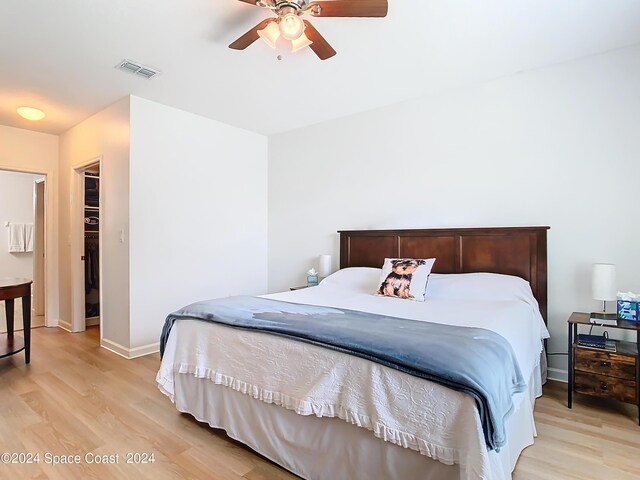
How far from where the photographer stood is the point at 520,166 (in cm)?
304

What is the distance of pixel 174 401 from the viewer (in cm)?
229

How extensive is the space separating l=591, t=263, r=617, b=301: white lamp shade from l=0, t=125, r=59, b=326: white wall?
19.3 feet

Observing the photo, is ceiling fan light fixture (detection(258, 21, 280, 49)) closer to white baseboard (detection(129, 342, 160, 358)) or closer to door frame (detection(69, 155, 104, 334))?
white baseboard (detection(129, 342, 160, 358))

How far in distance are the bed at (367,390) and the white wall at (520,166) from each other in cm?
27

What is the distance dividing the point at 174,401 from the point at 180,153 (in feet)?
8.63

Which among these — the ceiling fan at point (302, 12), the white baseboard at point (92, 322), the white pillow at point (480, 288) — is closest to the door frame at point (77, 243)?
the white baseboard at point (92, 322)

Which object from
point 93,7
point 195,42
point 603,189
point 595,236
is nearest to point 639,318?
point 595,236

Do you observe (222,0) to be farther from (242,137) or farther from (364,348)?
(242,137)

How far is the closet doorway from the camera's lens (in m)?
4.36

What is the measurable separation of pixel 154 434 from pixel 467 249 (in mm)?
2789

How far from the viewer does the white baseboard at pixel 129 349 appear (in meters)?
3.44

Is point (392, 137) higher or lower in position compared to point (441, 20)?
lower


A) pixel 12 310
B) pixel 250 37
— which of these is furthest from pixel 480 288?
pixel 12 310

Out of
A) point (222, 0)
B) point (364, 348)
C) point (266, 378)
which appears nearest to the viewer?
point (364, 348)
